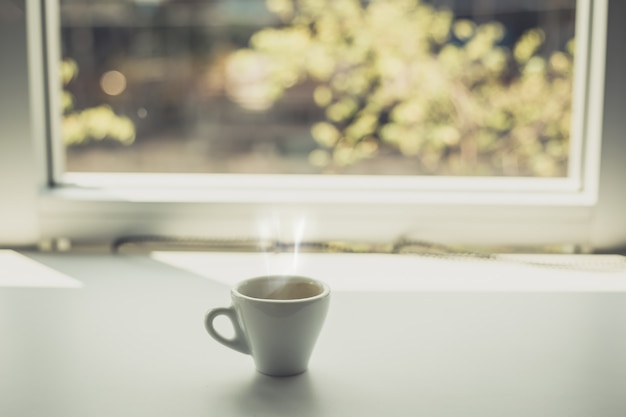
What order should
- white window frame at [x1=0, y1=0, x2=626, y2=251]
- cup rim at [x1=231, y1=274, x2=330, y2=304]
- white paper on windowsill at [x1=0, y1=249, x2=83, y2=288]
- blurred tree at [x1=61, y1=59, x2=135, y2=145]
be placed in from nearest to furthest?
cup rim at [x1=231, y1=274, x2=330, y2=304] < white paper on windowsill at [x1=0, y1=249, x2=83, y2=288] < white window frame at [x1=0, y1=0, x2=626, y2=251] < blurred tree at [x1=61, y1=59, x2=135, y2=145]

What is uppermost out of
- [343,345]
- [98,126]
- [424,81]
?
[424,81]

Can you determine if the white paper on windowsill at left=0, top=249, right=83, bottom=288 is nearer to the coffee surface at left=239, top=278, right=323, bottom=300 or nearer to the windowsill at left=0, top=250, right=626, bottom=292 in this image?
the windowsill at left=0, top=250, right=626, bottom=292

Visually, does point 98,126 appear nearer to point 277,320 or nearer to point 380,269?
point 380,269

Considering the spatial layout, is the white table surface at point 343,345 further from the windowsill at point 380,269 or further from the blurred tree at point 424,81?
the blurred tree at point 424,81

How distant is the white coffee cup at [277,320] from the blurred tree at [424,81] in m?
1.26

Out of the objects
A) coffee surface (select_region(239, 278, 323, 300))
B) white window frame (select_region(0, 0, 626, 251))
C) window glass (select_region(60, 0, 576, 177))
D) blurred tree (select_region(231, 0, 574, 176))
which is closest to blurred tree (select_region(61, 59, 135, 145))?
window glass (select_region(60, 0, 576, 177))

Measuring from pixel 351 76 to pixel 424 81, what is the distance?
210 mm

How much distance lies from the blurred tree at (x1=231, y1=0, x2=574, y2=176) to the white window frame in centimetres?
74

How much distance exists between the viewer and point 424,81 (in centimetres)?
182

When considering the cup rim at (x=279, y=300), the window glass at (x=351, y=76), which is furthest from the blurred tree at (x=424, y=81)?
the cup rim at (x=279, y=300)

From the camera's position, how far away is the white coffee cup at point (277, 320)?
1.90ft

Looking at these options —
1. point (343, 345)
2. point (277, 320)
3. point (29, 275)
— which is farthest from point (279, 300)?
point (29, 275)

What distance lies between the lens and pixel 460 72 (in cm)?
181

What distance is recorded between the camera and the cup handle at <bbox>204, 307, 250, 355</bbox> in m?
0.61
